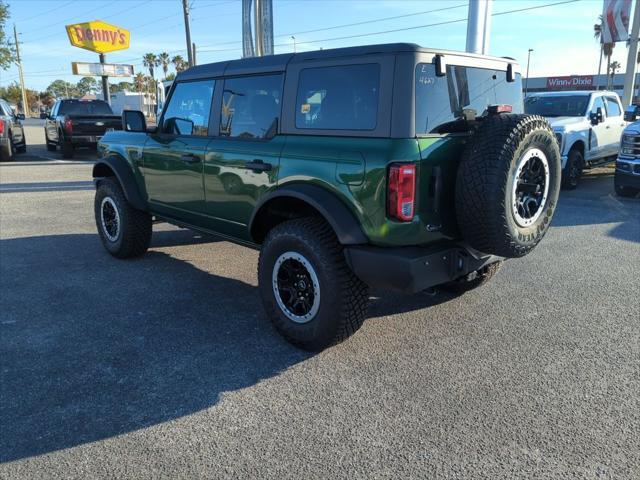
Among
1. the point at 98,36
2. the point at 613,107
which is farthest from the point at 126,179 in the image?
the point at 98,36

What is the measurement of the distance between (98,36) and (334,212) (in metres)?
35.3

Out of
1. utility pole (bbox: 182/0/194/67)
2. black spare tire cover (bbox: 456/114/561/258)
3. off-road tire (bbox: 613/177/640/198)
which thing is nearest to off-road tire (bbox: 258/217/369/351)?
black spare tire cover (bbox: 456/114/561/258)

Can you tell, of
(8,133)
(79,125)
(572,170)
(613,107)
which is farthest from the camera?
(79,125)

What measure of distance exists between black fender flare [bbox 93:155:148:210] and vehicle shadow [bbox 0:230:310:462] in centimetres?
71

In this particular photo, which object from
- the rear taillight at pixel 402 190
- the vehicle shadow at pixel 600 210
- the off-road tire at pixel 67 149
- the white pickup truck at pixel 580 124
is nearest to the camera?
the rear taillight at pixel 402 190

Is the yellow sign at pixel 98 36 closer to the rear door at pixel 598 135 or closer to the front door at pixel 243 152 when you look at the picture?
the rear door at pixel 598 135

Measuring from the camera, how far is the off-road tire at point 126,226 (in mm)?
5477

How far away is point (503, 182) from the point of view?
2.98 meters

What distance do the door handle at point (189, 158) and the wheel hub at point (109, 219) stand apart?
5.13 feet

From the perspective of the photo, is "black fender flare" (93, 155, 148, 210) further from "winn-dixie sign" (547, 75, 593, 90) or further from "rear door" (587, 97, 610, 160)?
"winn-dixie sign" (547, 75, 593, 90)

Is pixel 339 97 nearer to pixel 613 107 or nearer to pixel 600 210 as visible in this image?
pixel 600 210

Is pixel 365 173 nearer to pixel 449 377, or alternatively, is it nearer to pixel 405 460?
pixel 449 377

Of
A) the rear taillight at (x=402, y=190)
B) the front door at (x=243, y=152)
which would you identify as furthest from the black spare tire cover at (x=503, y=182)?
the front door at (x=243, y=152)

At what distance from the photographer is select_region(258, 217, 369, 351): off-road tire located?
3268 millimetres
